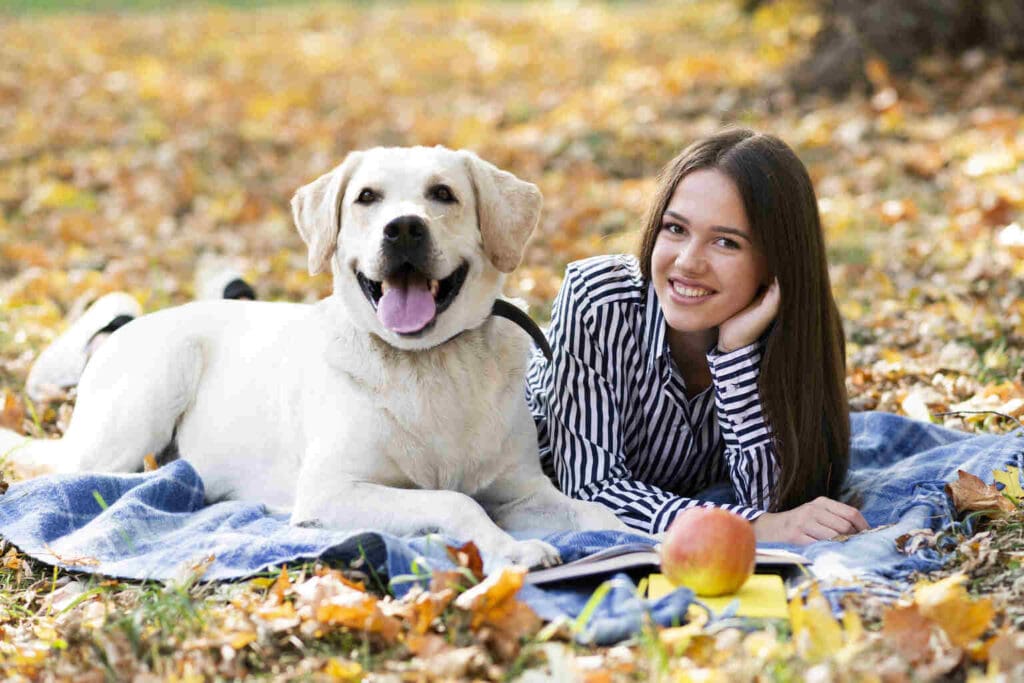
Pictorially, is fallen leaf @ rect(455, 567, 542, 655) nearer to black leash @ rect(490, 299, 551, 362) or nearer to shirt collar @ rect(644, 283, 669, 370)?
black leash @ rect(490, 299, 551, 362)

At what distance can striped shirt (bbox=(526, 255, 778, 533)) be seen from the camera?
12.2 feet

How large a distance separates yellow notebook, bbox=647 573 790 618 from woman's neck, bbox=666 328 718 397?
105 cm

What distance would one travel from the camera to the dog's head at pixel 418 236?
3570 mm

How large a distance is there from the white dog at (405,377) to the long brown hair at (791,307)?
0.61 metres

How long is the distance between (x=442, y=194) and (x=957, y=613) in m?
1.99

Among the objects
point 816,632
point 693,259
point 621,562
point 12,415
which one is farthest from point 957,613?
point 12,415

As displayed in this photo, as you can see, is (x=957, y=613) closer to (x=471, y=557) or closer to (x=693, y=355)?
(x=471, y=557)

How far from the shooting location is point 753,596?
286 centimetres

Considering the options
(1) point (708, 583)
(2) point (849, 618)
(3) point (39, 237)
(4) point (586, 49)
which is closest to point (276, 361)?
(1) point (708, 583)

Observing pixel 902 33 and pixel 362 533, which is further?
pixel 902 33

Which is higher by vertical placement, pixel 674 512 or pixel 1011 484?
pixel 1011 484

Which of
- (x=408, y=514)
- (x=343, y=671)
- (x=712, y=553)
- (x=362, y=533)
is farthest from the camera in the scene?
(x=408, y=514)

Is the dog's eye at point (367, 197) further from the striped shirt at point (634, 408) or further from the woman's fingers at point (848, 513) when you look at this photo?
the woman's fingers at point (848, 513)

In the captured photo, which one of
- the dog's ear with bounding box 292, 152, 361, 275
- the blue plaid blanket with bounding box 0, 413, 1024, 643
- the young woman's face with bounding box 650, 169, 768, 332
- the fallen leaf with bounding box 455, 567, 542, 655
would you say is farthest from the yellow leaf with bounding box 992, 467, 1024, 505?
the dog's ear with bounding box 292, 152, 361, 275
